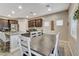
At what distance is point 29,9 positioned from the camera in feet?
7.13

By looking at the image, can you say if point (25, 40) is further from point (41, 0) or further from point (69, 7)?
point (69, 7)

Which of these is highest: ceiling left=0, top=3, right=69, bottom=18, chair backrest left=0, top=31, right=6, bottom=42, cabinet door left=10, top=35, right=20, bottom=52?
ceiling left=0, top=3, right=69, bottom=18

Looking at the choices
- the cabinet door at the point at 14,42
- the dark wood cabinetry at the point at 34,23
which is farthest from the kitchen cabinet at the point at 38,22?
→ the cabinet door at the point at 14,42

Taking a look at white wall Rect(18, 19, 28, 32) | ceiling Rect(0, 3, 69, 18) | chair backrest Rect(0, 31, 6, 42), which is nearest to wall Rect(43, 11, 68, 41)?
ceiling Rect(0, 3, 69, 18)

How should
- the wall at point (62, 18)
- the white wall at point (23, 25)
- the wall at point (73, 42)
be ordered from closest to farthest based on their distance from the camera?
the wall at point (73, 42), the wall at point (62, 18), the white wall at point (23, 25)

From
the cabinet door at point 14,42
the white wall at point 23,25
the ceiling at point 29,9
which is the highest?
the ceiling at point 29,9

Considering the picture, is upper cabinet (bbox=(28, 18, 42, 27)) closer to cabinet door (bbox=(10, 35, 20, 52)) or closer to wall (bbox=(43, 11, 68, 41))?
wall (bbox=(43, 11, 68, 41))

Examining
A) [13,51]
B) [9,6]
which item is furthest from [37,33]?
[9,6]

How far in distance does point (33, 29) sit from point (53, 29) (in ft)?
1.17

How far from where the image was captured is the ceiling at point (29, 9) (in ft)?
7.04

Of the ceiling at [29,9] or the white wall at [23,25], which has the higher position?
the ceiling at [29,9]

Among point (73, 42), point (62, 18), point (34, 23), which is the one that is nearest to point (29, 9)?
point (34, 23)

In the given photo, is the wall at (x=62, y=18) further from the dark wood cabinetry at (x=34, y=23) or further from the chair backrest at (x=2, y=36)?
the chair backrest at (x=2, y=36)

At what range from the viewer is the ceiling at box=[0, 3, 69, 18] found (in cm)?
215
